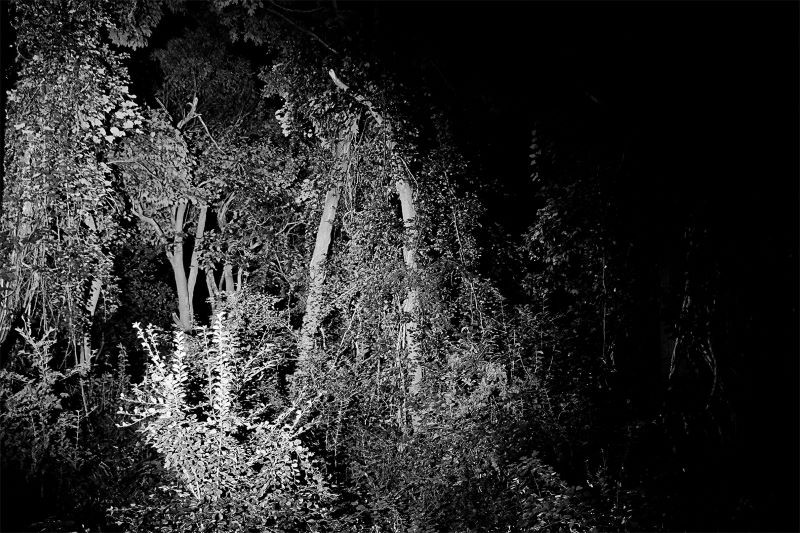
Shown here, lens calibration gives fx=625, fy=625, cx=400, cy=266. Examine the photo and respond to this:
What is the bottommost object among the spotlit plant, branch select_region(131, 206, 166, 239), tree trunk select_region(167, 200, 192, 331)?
the spotlit plant

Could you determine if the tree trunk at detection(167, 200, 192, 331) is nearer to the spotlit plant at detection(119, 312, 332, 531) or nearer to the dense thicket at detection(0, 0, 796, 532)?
the dense thicket at detection(0, 0, 796, 532)

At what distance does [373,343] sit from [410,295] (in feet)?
2.13

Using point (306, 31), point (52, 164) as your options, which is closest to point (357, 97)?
point (306, 31)

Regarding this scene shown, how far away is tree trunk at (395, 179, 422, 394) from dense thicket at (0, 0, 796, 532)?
31 millimetres

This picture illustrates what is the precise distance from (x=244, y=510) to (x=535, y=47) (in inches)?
154

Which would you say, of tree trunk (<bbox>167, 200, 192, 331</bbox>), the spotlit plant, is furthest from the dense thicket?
tree trunk (<bbox>167, 200, 192, 331</bbox>)

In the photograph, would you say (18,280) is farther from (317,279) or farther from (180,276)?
(180,276)

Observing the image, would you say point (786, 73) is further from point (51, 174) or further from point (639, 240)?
point (51, 174)

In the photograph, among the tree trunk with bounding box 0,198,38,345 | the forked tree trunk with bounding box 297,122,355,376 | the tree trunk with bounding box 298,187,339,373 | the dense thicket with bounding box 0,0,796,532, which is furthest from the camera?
the tree trunk with bounding box 298,187,339,373

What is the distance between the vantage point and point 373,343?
6141 mm

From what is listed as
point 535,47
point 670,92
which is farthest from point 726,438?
point 535,47

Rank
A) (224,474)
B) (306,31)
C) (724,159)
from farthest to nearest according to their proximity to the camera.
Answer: (306,31) < (224,474) < (724,159)

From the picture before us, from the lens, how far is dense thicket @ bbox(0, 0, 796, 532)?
4086 millimetres

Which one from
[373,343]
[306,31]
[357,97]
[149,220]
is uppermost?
[306,31]
